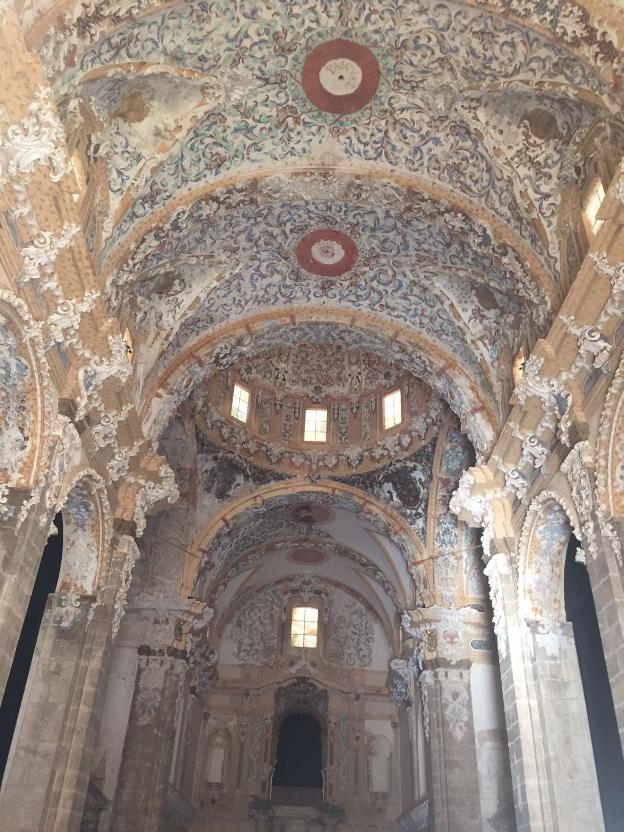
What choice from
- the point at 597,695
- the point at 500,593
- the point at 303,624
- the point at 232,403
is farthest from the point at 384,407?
the point at 597,695

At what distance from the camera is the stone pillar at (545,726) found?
8.93 meters

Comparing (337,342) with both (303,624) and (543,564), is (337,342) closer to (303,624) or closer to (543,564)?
(543,564)

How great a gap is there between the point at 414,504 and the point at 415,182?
8999 mm

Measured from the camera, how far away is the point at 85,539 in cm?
1107

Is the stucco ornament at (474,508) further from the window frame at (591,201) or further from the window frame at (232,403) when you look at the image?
the window frame at (232,403)

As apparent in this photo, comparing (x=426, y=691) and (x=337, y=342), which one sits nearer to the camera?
(x=337, y=342)

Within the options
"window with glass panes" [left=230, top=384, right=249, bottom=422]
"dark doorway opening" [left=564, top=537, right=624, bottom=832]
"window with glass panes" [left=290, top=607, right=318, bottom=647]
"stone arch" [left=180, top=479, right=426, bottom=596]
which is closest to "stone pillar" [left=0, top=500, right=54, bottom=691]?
"dark doorway opening" [left=564, top=537, right=624, bottom=832]

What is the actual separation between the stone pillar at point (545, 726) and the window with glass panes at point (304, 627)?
40.8ft

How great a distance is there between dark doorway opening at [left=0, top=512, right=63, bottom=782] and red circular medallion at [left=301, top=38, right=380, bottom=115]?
23.3 ft

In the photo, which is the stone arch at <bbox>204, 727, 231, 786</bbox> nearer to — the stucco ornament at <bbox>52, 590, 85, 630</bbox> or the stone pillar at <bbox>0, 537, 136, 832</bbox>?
the stone pillar at <bbox>0, 537, 136, 832</bbox>

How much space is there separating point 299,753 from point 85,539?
52.8 ft

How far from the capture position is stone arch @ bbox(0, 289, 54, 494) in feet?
27.2

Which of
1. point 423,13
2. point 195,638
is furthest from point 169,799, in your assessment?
point 423,13


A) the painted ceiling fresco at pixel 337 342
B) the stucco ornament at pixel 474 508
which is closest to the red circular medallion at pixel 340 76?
the painted ceiling fresco at pixel 337 342
